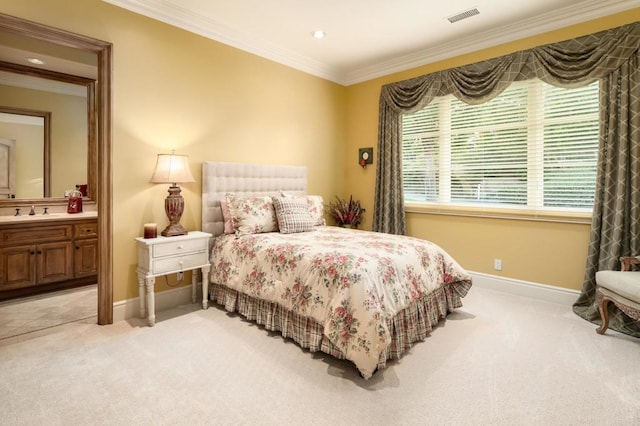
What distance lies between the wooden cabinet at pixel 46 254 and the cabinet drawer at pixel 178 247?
5.67 feet

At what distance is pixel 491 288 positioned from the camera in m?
3.96

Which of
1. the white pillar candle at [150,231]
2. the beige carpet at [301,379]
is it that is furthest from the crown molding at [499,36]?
the white pillar candle at [150,231]

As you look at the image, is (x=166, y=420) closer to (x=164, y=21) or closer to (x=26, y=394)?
(x=26, y=394)

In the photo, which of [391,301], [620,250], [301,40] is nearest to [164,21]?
[301,40]

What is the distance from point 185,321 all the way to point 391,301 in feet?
6.11

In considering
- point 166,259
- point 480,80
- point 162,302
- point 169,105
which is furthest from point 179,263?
point 480,80

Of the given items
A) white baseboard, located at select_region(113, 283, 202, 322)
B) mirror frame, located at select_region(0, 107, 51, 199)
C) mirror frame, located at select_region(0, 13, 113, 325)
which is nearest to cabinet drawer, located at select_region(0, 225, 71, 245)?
mirror frame, located at select_region(0, 107, 51, 199)

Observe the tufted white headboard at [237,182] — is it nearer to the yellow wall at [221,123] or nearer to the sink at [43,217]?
the yellow wall at [221,123]

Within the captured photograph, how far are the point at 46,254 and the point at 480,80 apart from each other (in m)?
5.16

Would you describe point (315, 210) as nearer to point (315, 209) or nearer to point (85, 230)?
point (315, 209)

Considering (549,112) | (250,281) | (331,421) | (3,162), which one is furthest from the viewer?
(3,162)

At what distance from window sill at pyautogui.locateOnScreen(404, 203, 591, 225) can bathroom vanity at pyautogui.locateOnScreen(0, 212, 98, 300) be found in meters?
4.00

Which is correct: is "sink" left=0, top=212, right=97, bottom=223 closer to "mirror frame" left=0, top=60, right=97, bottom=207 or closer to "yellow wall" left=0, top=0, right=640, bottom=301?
"mirror frame" left=0, top=60, right=97, bottom=207

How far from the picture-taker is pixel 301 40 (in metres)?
4.05
